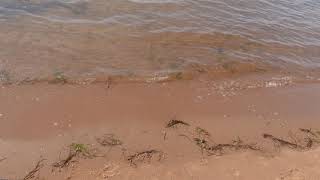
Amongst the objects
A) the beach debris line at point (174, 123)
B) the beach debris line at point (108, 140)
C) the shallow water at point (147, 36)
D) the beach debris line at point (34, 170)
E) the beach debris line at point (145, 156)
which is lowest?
the beach debris line at point (34, 170)

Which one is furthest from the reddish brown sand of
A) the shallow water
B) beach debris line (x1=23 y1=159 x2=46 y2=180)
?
the shallow water

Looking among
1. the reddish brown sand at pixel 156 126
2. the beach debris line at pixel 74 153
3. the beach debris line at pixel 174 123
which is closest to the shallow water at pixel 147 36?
the reddish brown sand at pixel 156 126

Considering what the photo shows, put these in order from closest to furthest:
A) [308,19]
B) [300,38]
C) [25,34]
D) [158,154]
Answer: [158,154], [25,34], [300,38], [308,19]

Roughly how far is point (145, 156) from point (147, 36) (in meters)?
3.43

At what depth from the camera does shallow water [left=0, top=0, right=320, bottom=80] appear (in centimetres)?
665

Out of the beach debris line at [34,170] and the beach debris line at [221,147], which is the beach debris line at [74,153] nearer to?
the beach debris line at [34,170]

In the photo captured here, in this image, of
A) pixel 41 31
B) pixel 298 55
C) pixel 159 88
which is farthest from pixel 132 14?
pixel 298 55

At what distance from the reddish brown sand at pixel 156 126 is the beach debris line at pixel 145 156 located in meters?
0.06

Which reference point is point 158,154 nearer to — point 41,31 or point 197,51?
point 197,51

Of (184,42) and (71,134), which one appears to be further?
(184,42)

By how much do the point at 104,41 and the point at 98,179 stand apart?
358 centimetres

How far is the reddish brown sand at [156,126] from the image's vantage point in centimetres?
450

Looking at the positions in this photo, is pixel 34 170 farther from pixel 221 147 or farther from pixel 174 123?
pixel 221 147

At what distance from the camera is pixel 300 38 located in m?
8.33
